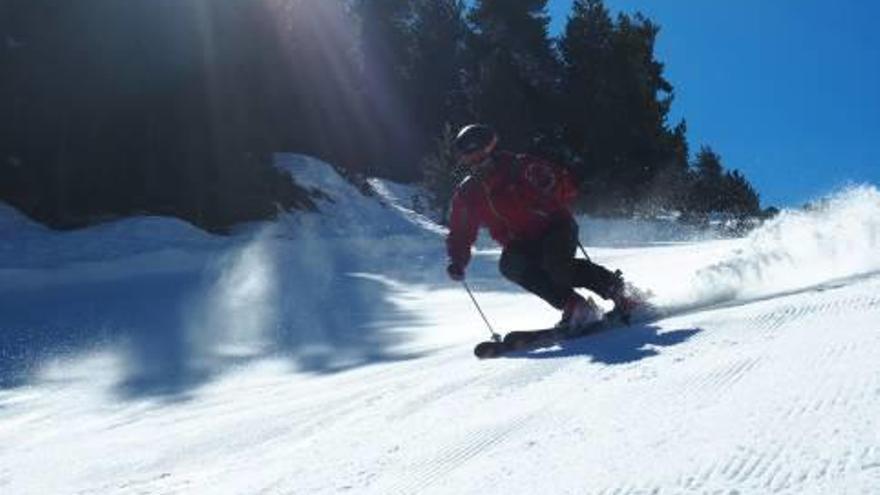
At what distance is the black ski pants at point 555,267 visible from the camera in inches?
262

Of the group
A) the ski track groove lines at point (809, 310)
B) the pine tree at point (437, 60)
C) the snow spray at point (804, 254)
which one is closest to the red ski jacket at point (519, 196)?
the snow spray at point (804, 254)

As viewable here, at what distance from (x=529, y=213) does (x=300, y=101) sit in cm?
3644

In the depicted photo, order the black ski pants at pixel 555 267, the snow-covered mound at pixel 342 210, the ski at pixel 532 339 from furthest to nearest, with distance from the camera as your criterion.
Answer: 1. the snow-covered mound at pixel 342 210
2. the black ski pants at pixel 555 267
3. the ski at pixel 532 339

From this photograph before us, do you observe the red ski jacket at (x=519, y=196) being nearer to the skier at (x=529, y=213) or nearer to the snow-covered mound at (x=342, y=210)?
the skier at (x=529, y=213)

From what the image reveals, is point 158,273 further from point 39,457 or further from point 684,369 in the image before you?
point 684,369

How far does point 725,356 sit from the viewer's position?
4172mm

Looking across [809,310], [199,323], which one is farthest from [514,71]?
[809,310]

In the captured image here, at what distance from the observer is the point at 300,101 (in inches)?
1657

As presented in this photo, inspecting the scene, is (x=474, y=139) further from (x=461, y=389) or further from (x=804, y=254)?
(x=804, y=254)

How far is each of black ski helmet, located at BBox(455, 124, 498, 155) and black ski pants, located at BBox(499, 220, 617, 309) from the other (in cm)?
74

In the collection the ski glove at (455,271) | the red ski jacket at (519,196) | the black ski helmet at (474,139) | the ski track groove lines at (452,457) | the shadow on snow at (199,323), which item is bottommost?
the shadow on snow at (199,323)

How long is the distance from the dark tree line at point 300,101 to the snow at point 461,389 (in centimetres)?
1110

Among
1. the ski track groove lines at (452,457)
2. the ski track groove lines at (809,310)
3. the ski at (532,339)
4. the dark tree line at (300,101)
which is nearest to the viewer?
the ski track groove lines at (452,457)

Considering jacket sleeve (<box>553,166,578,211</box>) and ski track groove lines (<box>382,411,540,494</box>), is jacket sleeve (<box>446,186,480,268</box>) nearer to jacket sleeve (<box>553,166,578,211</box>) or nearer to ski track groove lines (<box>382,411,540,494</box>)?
jacket sleeve (<box>553,166,578,211</box>)
